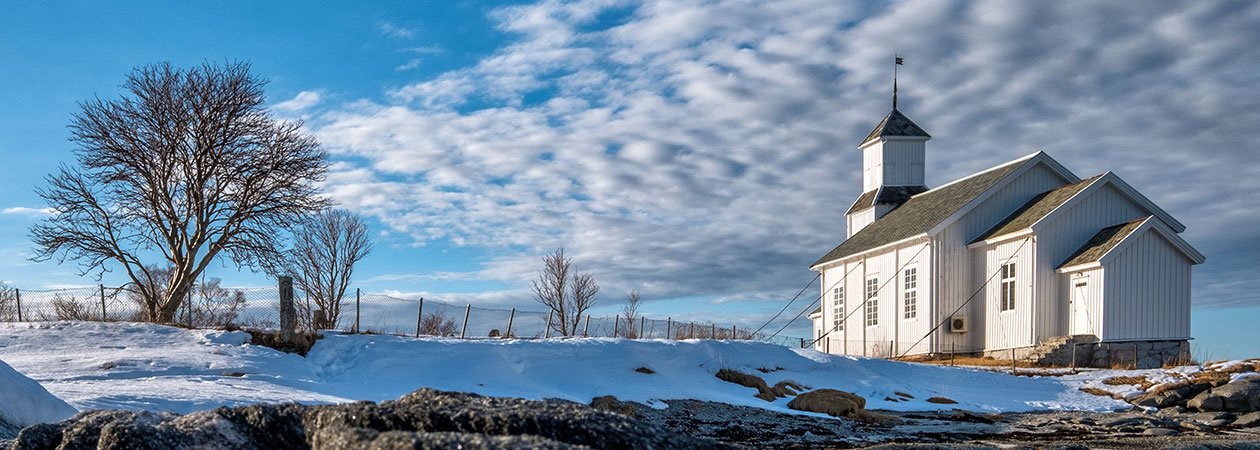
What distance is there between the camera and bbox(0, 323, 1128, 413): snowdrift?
15352 mm

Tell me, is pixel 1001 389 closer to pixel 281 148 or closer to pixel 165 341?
pixel 165 341

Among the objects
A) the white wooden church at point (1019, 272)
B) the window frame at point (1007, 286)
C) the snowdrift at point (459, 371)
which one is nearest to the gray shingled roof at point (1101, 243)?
the white wooden church at point (1019, 272)

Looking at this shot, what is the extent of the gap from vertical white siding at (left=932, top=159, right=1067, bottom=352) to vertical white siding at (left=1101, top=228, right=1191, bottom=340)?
14.4 ft

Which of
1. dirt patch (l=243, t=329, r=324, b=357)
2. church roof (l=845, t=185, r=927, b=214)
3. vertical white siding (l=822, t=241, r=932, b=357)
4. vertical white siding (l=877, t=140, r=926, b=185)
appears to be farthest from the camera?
vertical white siding (l=877, t=140, r=926, b=185)

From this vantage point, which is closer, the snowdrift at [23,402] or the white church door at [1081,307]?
the snowdrift at [23,402]

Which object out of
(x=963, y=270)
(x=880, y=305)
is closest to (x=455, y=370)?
(x=963, y=270)

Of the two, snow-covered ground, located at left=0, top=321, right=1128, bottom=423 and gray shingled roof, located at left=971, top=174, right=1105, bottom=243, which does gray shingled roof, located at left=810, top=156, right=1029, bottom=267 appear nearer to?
gray shingled roof, located at left=971, top=174, right=1105, bottom=243

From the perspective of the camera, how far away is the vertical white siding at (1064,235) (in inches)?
1105

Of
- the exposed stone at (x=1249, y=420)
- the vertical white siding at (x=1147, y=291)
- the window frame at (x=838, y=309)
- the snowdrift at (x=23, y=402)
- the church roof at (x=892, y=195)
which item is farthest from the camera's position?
the church roof at (x=892, y=195)

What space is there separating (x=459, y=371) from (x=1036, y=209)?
66.1 feet

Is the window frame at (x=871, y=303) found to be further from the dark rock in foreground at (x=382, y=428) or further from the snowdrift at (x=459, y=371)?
the dark rock in foreground at (x=382, y=428)

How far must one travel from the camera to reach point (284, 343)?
18.9 m

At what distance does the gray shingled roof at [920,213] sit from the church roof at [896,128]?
3.11m

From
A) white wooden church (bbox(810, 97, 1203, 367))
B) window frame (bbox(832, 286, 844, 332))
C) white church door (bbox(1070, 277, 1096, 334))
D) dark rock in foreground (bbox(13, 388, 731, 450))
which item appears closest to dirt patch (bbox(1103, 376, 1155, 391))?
white wooden church (bbox(810, 97, 1203, 367))
